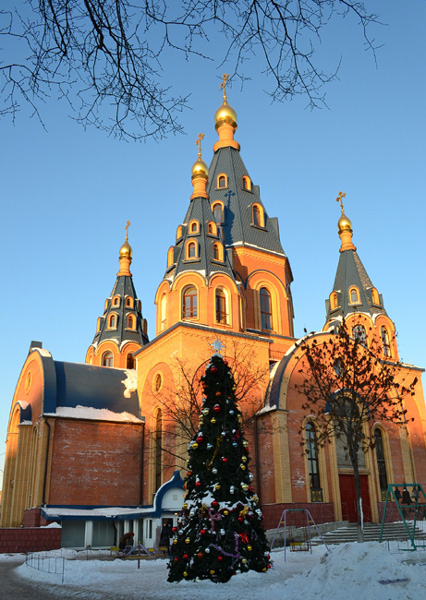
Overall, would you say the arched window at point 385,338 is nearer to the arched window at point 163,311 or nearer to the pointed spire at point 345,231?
the pointed spire at point 345,231

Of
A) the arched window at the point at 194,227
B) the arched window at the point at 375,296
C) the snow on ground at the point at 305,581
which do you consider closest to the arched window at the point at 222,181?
the arched window at the point at 194,227

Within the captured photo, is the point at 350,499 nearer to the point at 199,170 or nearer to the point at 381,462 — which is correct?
the point at 381,462

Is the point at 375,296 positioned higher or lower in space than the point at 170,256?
lower

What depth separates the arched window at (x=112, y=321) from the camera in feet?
104

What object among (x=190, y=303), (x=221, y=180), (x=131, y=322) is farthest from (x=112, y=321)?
(x=190, y=303)

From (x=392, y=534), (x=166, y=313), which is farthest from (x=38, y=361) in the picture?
(x=392, y=534)

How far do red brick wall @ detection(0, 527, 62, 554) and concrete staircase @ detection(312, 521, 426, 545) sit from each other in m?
8.03

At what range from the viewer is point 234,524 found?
941cm

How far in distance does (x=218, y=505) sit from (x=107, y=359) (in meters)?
22.5

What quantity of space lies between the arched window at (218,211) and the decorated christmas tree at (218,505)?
15514 millimetres

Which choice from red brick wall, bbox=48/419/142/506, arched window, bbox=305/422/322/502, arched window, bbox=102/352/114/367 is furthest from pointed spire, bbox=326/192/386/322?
red brick wall, bbox=48/419/142/506

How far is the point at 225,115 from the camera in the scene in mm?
28969

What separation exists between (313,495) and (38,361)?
11.8 m

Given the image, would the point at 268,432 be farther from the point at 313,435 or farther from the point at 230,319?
the point at 230,319
